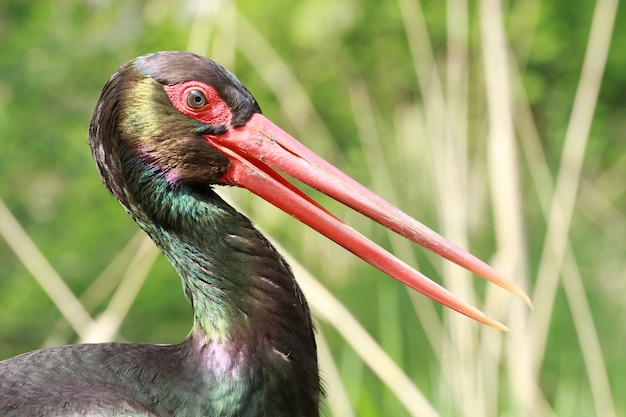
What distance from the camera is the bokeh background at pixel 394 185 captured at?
3.40m

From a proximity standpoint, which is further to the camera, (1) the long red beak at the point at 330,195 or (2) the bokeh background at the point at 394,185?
(2) the bokeh background at the point at 394,185

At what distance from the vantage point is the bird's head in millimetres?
2318

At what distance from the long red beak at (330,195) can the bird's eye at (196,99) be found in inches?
3.5

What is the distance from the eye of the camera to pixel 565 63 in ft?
26.9

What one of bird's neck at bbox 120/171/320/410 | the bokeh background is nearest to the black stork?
bird's neck at bbox 120/171/320/410

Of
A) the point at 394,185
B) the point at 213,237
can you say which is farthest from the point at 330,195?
the point at 394,185

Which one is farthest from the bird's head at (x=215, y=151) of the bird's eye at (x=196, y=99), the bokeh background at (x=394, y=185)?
the bokeh background at (x=394, y=185)

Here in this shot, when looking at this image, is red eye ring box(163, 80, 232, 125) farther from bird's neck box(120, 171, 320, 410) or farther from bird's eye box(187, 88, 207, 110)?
bird's neck box(120, 171, 320, 410)

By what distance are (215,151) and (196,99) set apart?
134mm

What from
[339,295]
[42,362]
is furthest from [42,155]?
[42,362]

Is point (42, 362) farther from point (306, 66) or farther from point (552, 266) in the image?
point (306, 66)

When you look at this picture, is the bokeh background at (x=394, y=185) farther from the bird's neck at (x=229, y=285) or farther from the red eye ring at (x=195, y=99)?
the red eye ring at (x=195, y=99)

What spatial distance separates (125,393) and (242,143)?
63 cm

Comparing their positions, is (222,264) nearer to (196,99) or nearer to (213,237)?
(213,237)
